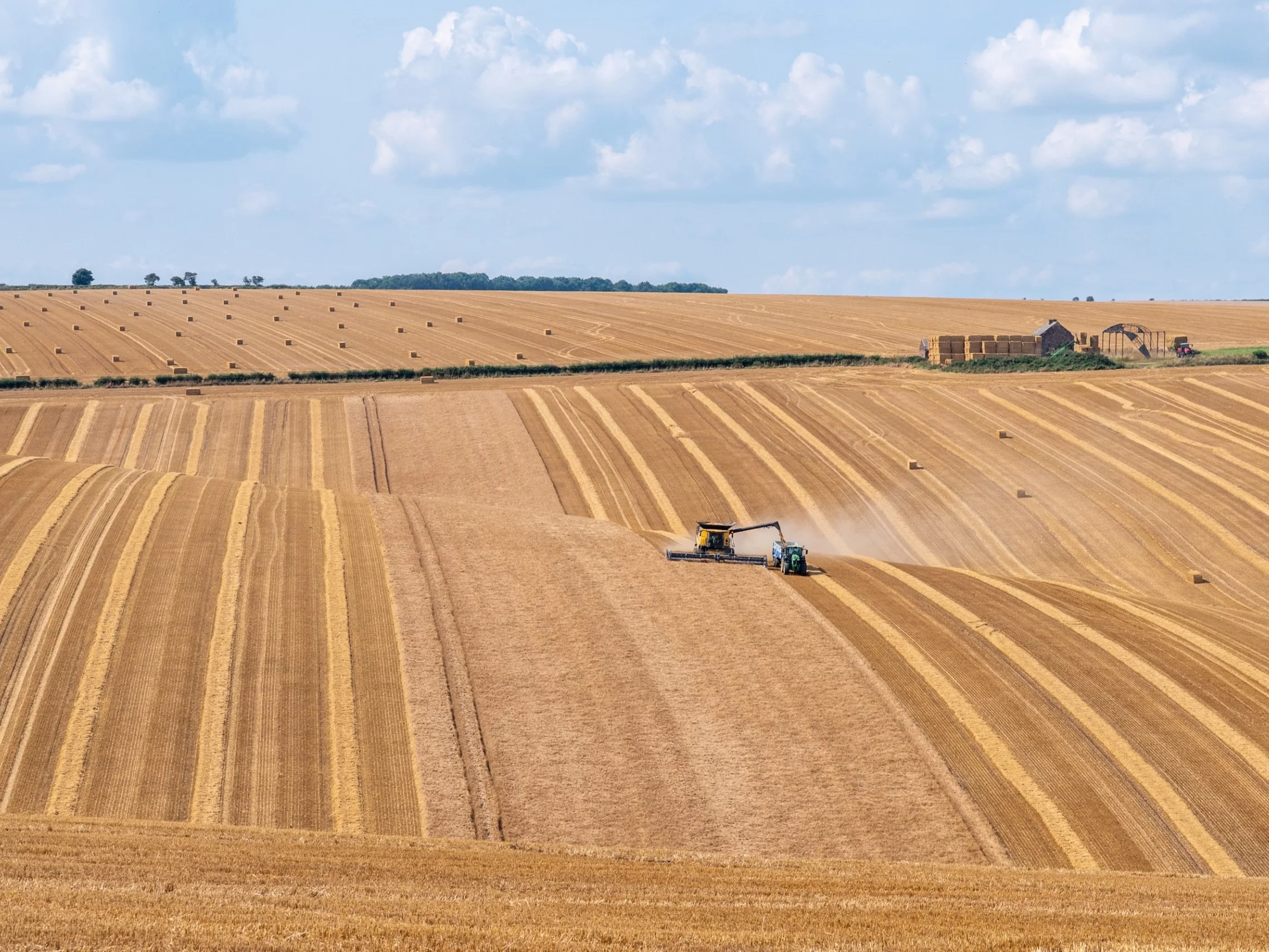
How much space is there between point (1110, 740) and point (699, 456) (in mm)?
31131

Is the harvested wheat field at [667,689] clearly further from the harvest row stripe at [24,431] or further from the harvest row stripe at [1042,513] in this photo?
the harvest row stripe at [24,431]

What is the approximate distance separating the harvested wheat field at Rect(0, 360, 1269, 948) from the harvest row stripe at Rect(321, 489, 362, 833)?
0.11 meters

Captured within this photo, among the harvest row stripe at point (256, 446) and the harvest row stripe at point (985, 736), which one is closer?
the harvest row stripe at point (985, 736)

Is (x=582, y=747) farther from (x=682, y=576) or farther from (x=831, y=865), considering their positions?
(x=682, y=576)

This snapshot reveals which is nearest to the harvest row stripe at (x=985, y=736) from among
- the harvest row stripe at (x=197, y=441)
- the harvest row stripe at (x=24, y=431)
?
the harvest row stripe at (x=197, y=441)

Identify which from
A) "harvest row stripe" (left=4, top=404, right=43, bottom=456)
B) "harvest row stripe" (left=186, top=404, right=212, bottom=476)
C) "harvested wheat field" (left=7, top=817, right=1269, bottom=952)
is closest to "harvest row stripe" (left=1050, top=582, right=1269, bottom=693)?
"harvested wheat field" (left=7, top=817, right=1269, bottom=952)

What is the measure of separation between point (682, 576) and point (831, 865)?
1722 cm

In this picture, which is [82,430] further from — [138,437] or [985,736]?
[985,736]

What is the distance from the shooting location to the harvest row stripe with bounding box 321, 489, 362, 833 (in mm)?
23667

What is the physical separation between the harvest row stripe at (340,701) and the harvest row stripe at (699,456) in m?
17.1

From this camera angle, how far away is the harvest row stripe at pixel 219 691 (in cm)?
2373

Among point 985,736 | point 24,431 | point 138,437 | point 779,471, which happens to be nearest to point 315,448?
point 138,437

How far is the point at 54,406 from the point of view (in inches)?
2493

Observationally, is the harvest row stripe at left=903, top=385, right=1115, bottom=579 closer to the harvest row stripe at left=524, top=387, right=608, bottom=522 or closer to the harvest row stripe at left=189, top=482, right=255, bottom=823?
the harvest row stripe at left=524, top=387, right=608, bottom=522
